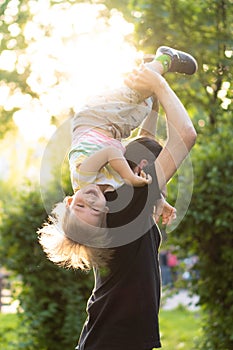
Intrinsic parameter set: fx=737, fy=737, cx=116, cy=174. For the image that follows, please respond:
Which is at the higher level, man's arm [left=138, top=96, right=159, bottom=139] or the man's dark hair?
the man's dark hair

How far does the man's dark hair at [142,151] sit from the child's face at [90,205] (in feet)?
0.56

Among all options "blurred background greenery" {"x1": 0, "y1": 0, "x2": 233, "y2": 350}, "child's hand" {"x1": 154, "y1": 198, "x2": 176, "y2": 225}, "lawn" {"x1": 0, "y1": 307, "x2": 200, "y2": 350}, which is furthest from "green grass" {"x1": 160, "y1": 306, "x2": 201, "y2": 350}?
"child's hand" {"x1": 154, "y1": 198, "x2": 176, "y2": 225}

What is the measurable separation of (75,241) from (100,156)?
0.33 m

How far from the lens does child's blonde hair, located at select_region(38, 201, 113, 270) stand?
2646 millimetres

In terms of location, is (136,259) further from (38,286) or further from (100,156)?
(38,286)

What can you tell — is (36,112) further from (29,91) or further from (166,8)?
(166,8)

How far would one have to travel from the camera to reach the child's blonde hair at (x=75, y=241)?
265cm

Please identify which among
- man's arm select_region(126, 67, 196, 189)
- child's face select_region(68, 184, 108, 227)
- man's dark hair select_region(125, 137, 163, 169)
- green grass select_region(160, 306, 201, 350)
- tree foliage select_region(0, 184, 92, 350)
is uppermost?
man's arm select_region(126, 67, 196, 189)

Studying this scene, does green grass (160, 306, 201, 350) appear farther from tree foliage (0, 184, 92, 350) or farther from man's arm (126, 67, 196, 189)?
man's arm (126, 67, 196, 189)

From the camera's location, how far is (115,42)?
252 inches

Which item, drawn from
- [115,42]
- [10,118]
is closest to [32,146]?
[10,118]

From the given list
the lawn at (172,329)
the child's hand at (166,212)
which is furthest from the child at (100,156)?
the lawn at (172,329)

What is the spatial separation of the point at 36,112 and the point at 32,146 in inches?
73.9

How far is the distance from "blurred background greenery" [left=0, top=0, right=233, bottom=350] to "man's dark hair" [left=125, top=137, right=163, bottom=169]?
1.16 m
